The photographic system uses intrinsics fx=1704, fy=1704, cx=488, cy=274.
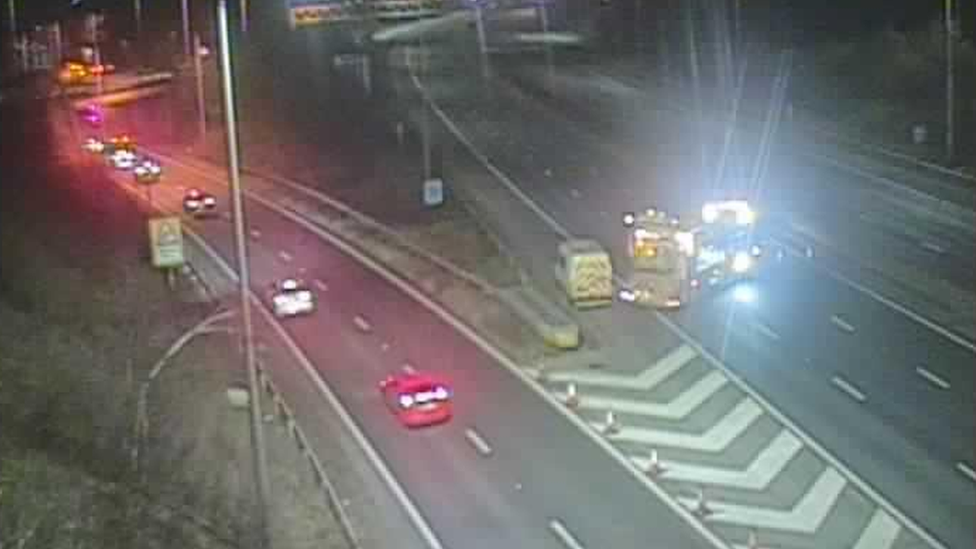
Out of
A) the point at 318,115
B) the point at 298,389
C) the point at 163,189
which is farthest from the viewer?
the point at 318,115

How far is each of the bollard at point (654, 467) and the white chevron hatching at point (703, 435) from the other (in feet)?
4.63

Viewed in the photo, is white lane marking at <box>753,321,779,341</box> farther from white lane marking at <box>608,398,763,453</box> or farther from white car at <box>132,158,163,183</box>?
white car at <box>132,158,163,183</box>

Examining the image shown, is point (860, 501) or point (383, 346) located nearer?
point (860, 501)

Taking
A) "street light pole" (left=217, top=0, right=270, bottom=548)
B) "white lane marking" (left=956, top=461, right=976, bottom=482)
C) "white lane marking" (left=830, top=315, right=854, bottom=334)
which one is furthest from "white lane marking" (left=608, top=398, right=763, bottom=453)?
"street light pole" (left=217, top=0, right=270, bottom=548)

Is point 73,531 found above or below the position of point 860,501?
above

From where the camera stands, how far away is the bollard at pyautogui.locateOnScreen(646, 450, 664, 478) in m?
37.2

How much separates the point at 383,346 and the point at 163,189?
3130 cm

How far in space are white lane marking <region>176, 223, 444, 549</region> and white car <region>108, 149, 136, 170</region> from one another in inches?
1057

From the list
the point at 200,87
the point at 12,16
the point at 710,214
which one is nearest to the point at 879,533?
the point at 710,214

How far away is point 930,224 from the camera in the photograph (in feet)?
196

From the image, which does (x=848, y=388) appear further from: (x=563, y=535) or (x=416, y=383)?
(x=563, y=535)

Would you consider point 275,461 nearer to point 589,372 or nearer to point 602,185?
point 589,372

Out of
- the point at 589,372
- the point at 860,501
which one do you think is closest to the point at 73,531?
the point at 860,501

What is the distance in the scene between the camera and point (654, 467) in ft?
123
